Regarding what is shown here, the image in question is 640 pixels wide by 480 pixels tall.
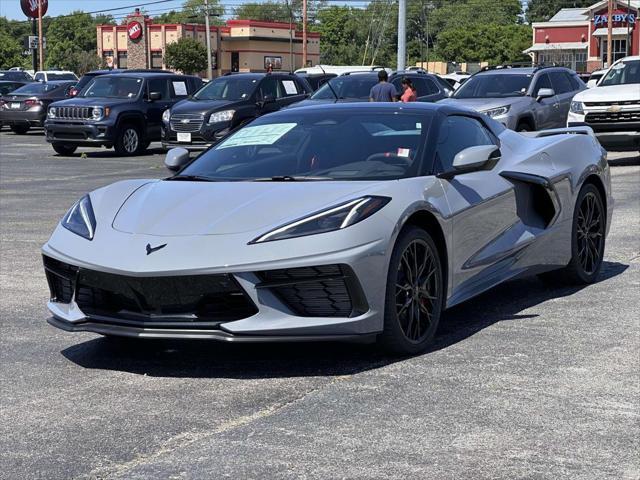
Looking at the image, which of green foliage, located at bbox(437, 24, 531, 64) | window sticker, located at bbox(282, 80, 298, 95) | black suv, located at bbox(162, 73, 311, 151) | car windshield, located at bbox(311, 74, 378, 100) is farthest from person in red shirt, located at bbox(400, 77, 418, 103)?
green foliage, located at bbox(437, 24, 531, 64)

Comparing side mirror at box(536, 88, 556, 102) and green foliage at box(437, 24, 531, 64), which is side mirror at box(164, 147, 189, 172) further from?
green foliage at box(437, 24, 531, 64)

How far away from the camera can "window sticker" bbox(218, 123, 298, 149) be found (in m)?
6.89

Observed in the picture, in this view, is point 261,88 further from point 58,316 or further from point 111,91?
point 58,316

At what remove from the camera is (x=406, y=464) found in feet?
14.0

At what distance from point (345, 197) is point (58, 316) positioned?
1.63 m

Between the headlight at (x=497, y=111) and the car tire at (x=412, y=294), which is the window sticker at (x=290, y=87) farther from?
the car tire at (x=412, y=294)

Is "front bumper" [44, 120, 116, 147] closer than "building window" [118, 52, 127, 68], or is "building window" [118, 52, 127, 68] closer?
"front bumper" [44, 120, 116, 147]

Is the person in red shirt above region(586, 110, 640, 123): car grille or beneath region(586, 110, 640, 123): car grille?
above

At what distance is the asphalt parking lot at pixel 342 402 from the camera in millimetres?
4309

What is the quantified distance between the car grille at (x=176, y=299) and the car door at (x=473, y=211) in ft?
4.84

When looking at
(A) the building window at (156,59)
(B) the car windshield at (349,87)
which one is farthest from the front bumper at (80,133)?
(A) the building window at (156,59)

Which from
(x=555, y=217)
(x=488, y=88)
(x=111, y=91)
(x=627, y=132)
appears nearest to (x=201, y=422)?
(x=555, y=217)

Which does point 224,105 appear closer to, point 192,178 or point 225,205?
point 192,178

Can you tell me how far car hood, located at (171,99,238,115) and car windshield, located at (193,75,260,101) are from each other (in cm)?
45
